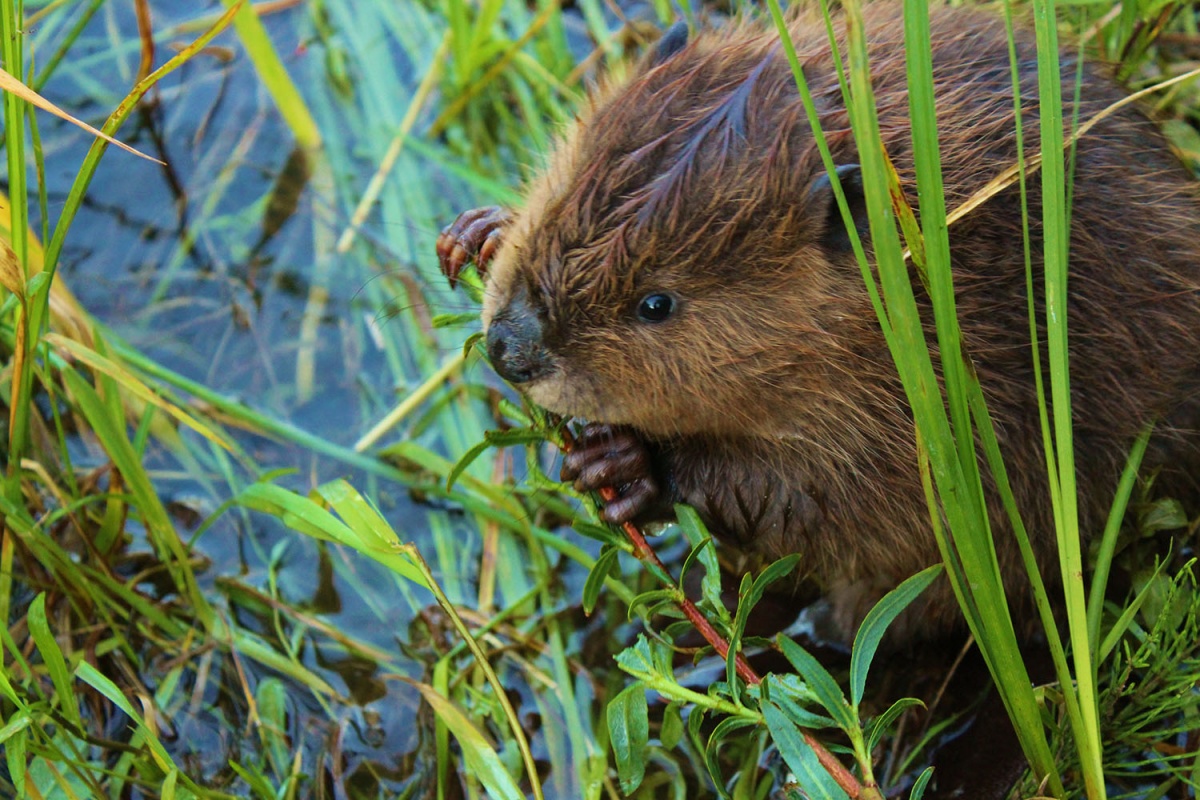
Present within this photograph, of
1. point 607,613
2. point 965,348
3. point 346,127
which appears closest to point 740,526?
point 607,613

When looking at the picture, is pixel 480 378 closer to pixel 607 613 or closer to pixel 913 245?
pixel 607 613

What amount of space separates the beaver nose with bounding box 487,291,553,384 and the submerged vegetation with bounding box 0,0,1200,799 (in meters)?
0.19

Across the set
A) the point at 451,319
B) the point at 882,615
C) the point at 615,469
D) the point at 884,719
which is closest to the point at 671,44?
the point at 451,319

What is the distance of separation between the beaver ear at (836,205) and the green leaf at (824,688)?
588mm

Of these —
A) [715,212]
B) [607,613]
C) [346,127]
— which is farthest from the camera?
[346,127]

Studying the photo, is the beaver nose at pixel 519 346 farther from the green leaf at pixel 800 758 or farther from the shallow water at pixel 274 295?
the green leaf at pixel 800 758

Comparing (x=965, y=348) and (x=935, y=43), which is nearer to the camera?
(x=965, y=348)

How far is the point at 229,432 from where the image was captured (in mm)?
2861

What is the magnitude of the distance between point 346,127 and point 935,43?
185 cm

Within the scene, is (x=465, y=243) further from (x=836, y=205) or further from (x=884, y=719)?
Result: (x=884, y=719)

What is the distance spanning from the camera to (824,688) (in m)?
1.62

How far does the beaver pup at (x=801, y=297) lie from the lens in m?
1.90

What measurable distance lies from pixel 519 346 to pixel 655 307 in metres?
0.22

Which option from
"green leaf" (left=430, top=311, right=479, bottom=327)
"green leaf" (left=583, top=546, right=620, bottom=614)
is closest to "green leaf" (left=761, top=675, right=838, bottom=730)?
"green leaf" (left=583, top=546, right=620, bottom=614)
